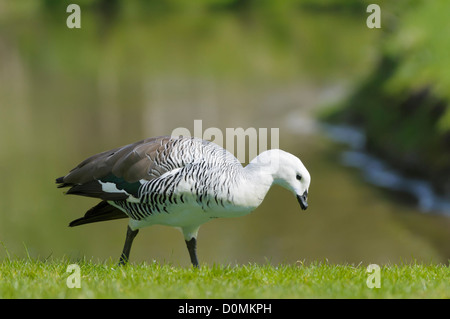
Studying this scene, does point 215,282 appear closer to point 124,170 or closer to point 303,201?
point 303,201

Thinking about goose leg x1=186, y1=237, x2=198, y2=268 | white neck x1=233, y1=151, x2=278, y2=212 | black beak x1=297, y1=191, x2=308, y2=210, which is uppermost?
white neck x1=233, y1=151, x2=278, y2=212

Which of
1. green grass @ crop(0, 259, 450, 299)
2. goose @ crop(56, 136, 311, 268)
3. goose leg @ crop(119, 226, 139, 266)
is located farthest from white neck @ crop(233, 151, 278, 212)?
goose leg @ crop(119, 226, 139, 266)

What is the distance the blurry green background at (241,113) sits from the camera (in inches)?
537

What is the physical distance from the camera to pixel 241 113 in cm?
2414

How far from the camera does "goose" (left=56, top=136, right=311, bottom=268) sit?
5992mm

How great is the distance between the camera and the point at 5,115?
76.9 ft

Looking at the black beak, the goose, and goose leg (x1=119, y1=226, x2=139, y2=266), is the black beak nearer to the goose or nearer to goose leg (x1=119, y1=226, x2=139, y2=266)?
the goose

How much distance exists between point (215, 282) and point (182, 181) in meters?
1.01

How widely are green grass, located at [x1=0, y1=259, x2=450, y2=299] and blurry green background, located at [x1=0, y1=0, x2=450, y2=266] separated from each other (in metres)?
0.64

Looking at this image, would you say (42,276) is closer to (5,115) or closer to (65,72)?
(5,115)

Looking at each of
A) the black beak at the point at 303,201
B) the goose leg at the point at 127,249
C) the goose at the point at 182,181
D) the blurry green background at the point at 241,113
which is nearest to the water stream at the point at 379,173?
the blurry green background at the point at 241,113

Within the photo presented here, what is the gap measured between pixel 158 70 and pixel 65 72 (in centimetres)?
390

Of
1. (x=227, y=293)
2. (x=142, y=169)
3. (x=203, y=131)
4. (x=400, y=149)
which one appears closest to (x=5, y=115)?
(x=203, y=131)

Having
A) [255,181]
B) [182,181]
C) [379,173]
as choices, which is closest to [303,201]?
[255,181]
